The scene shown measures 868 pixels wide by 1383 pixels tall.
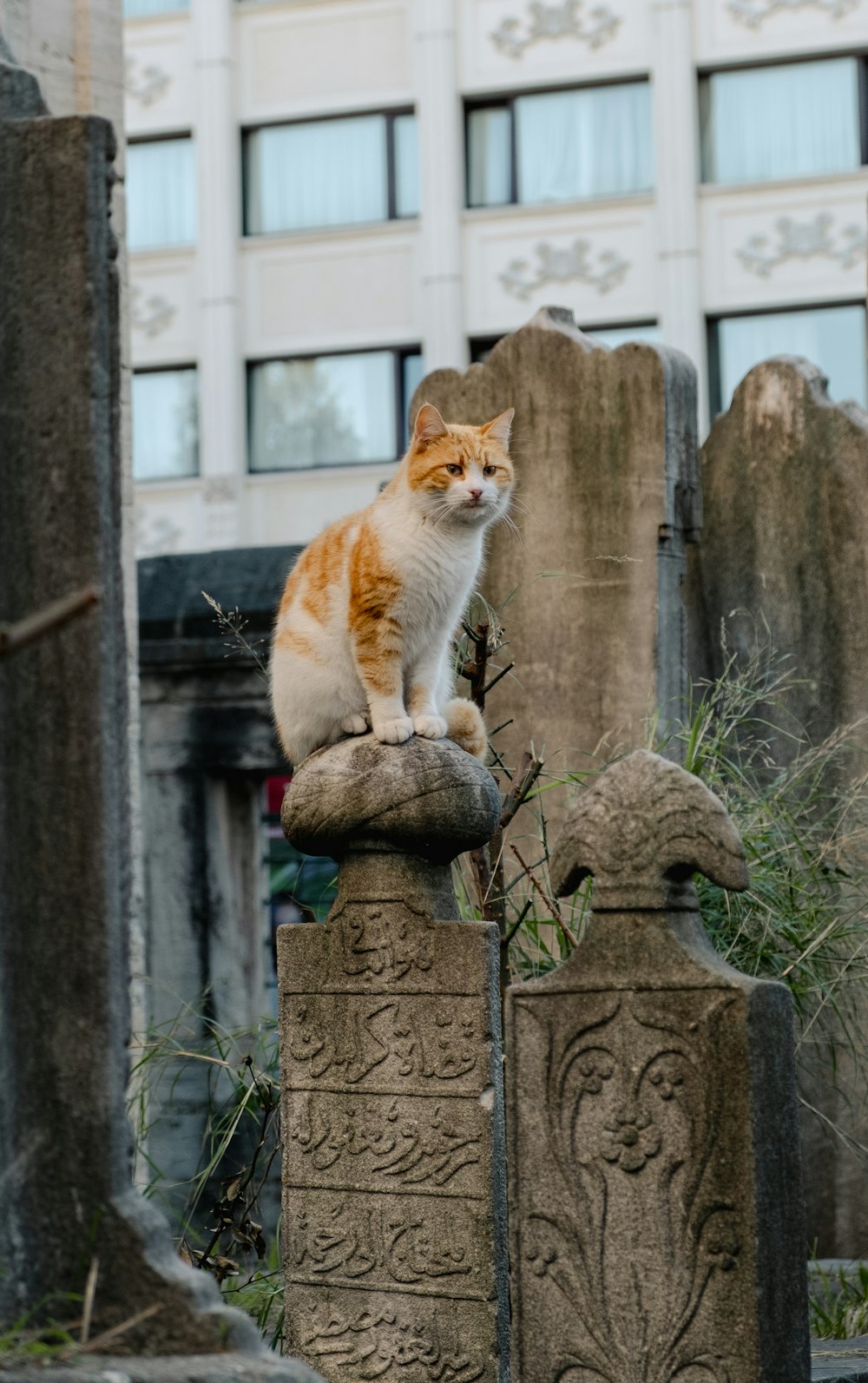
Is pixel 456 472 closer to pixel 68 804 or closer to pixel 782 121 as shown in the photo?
pixel 68 804

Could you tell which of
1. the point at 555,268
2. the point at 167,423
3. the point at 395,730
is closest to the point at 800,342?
the point at 555,268

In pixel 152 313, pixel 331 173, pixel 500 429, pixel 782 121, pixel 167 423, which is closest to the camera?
pixel 500 429

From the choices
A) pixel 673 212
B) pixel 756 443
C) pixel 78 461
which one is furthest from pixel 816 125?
pixel 78 461

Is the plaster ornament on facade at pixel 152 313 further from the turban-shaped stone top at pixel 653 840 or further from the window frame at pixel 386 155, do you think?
the turban-shaped stone top at pixel 653 840

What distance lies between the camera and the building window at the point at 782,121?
19312 mm

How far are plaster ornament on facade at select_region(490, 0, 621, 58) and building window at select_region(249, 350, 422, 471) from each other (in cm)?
306

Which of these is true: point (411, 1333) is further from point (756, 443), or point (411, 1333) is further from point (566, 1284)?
point (756, 443)

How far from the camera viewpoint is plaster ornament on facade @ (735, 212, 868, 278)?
19.0 m

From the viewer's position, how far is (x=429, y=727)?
13.7 feet

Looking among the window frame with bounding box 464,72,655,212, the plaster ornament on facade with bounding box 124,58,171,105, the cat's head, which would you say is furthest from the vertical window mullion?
the cat's head

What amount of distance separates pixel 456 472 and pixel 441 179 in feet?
52.1

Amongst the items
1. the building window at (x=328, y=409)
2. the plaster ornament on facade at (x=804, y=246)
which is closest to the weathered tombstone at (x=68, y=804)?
the plaster ornament on facade at (x=804, y=246)

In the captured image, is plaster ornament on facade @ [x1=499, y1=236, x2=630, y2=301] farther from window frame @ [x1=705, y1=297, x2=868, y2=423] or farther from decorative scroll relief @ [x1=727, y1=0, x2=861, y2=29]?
decorative scroll relief @ [x1=727, y1=0, x2=861, y2=29]

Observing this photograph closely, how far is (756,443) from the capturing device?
6.71 m
